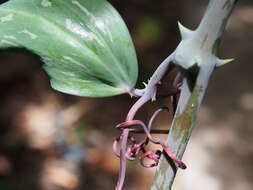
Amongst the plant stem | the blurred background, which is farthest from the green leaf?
the blurred background

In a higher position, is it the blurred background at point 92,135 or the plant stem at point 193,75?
the plant stem at point 193,75

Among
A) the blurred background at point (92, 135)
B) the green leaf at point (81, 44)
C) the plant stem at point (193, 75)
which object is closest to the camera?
the plant stem at point (193, 75)

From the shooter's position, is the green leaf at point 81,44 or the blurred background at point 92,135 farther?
the blurred background at point 92,135

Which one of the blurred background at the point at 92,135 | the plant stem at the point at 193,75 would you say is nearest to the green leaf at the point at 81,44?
the plant stem at the point at 193,75

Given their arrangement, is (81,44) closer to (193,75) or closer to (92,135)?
(193,75)

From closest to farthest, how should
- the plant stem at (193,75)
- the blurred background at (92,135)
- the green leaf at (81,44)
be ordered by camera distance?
1. the plant stem at (193,75)
2. the green leaf at (81,44)
3. the blurred background at (92,135)

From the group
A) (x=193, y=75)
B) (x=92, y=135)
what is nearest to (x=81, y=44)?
(x=193, y=75)

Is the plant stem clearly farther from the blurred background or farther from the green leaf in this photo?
the blurred background

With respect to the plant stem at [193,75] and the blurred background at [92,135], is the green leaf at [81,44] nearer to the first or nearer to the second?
the plant stem at [193,75]
